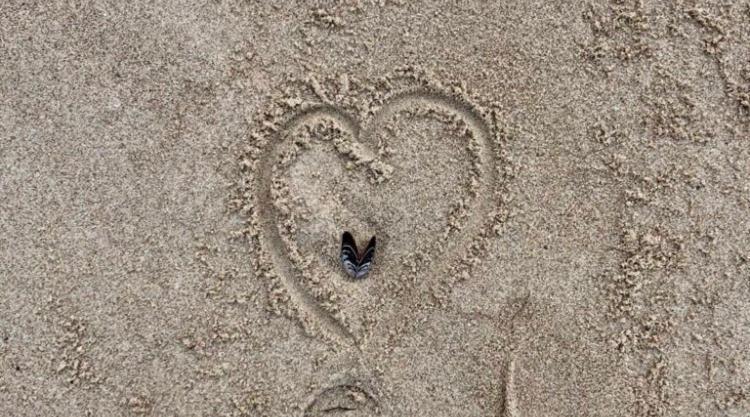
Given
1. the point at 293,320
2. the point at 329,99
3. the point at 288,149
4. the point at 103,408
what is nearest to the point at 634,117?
the point at 329,99

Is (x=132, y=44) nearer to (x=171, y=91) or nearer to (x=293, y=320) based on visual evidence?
(x=171, y=91)

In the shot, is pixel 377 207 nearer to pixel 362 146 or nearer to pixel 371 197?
pixel 371 197

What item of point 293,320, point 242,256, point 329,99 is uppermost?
point 329,99

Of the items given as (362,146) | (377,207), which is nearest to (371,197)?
(377,207)

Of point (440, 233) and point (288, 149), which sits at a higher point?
point (288, 149)
